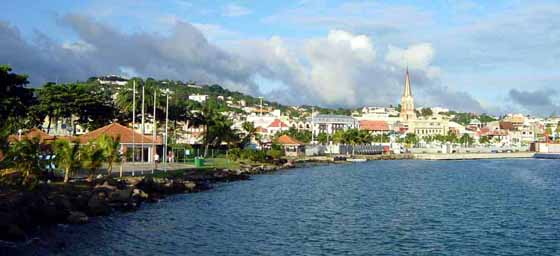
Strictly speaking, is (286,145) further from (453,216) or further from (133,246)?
(133,246)

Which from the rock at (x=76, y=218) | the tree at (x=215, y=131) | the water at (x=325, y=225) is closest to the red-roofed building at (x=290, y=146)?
the tree at (x=215, y=131)

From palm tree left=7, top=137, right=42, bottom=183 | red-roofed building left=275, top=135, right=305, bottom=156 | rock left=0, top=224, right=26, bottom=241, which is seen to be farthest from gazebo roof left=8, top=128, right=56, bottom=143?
red-roofed building left=275, top=135, right=305, bottom=156

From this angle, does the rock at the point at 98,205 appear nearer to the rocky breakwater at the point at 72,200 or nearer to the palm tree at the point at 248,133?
the rocky breakwater at the point at 72,200

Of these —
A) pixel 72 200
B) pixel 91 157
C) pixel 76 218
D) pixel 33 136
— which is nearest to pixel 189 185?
pixel 91 157

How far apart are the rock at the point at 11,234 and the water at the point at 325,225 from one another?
3.79 ft

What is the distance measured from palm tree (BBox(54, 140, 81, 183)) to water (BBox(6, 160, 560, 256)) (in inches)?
212

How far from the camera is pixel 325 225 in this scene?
33.3m

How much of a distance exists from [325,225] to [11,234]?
15.0 m

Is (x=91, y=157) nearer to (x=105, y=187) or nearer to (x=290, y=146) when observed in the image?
(x=105, y=187)

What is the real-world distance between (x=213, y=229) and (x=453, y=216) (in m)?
14.3

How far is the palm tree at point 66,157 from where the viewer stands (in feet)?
130

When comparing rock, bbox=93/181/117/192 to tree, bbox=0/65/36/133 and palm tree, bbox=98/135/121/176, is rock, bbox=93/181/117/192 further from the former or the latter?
tree, bbox=0/65/36/133

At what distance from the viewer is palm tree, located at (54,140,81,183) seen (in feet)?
130

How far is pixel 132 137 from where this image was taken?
6166cm
